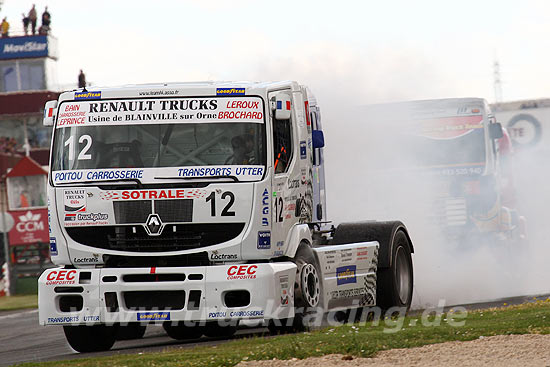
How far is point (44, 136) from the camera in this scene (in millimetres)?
69938

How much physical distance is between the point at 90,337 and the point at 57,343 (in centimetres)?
204

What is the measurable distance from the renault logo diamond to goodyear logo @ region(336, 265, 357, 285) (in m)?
2.54

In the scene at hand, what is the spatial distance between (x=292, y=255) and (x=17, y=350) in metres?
4.00

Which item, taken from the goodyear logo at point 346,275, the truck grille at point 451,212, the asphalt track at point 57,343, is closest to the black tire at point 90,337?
the asphalt track at point 57,343

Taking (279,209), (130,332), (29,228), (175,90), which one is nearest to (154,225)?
(279,209)

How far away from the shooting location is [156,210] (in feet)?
38.1

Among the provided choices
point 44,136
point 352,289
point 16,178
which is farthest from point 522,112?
point 44,136

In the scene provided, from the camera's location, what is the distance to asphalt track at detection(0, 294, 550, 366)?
12.3m

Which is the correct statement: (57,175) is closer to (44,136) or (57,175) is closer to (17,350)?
(17,350)

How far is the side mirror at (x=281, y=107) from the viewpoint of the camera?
Result: 1195 cm

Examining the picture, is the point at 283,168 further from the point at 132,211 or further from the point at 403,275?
the point at 403,275

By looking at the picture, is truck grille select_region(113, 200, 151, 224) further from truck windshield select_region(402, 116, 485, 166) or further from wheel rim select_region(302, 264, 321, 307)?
truck windshield select_region(402, 116, 485, 166)

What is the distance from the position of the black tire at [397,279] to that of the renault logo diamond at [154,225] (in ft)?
11.9

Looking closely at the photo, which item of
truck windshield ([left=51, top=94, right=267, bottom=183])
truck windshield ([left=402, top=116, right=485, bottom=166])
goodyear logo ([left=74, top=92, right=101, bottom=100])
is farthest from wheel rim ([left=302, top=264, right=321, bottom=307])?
truck windshield ([left=402, top=116, right=485, bottom=166])
